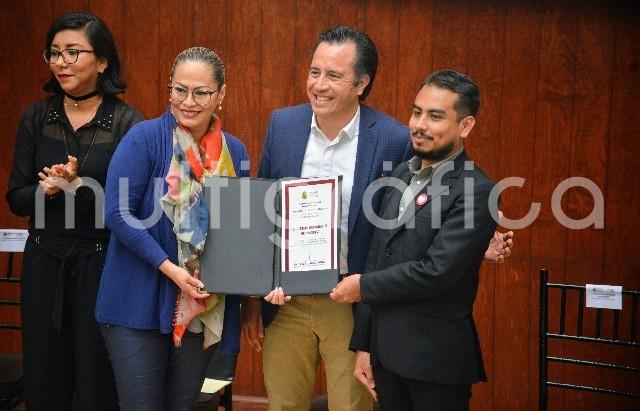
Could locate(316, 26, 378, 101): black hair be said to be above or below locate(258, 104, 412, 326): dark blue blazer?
above

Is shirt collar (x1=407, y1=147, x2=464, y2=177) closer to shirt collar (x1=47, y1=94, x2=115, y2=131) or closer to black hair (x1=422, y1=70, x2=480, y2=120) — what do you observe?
black hair (x1=422, y1=70, x2=480, y2=120)

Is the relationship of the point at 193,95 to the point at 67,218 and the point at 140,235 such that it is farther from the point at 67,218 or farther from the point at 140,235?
the point at 67,218

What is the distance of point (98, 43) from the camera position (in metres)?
2.68

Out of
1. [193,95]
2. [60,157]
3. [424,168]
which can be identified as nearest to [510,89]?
[424,168]

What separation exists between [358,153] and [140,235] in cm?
74

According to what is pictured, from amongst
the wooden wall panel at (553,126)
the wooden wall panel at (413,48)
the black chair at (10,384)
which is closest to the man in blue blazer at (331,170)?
the black chair at (10,384)

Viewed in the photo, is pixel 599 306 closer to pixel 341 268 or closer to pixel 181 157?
pixel 341 268

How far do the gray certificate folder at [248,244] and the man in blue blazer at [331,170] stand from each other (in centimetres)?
22

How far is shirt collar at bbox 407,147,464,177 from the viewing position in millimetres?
2234

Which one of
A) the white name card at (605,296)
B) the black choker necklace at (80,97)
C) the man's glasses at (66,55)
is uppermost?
the man's glasses at (66,55)

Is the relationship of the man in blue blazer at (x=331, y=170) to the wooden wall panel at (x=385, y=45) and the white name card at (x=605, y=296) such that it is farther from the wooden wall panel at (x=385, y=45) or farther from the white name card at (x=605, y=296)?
the wooden wall panel at (x=385, y=45)

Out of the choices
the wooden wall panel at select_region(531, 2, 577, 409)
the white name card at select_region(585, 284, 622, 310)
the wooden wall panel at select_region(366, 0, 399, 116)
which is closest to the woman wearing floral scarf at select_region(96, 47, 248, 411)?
the white name card at select_region(585, 284, 622, 310)

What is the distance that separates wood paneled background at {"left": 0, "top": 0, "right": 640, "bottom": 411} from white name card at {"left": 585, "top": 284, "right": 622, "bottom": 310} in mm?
940

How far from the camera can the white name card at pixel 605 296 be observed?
263 centimetres
